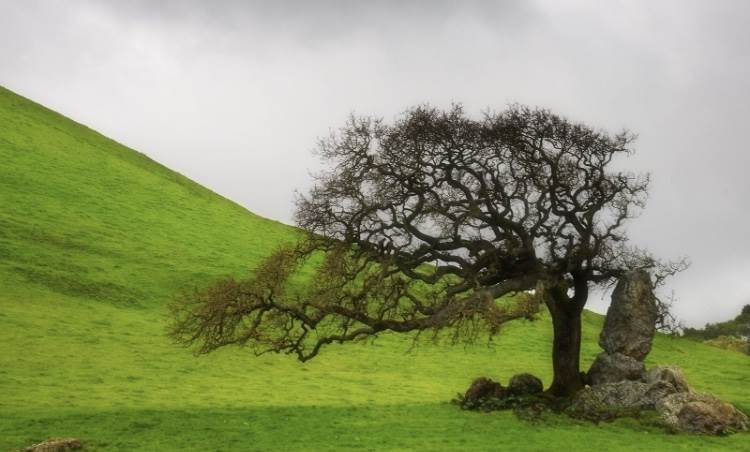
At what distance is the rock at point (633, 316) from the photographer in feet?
116

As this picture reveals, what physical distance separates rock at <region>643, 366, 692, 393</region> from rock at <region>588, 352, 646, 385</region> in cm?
52

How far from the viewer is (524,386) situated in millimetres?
36562

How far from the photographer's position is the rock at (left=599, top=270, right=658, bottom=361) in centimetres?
3538

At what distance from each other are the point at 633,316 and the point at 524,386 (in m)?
5.55

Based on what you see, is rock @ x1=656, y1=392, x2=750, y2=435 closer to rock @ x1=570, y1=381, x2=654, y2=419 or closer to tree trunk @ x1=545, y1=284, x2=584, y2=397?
rock @ x1=570, y1=381, x2=654, y2=419

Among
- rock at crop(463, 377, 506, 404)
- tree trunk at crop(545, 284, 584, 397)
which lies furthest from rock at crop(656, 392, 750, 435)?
rock at crop(463, 377, 506, 404)

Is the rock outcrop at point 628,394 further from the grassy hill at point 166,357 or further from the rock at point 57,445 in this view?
the rock at point 57,445

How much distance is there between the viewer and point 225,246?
83562 millimetres

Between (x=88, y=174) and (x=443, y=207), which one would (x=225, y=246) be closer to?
(x=88, y=174)

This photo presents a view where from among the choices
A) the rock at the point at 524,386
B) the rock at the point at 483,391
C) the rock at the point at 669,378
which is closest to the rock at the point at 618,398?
the rock at the point at 669,378

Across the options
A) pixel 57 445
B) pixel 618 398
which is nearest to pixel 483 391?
pixel 618 398

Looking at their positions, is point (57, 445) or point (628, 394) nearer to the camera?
point (57, 445)

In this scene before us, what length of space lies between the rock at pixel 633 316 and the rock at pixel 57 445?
21767 millimetres

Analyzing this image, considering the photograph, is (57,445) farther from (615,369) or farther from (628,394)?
(615,369)
